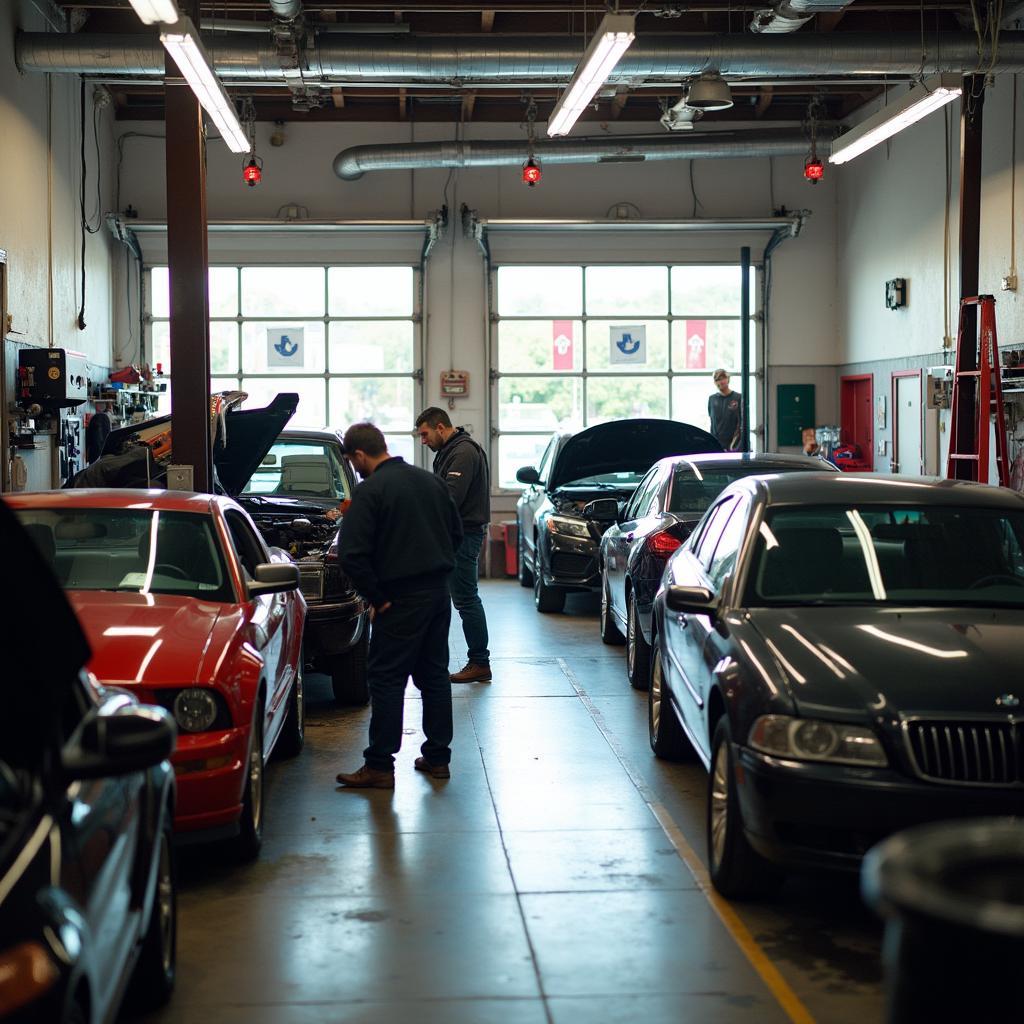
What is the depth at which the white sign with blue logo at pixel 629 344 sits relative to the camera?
2014 cm

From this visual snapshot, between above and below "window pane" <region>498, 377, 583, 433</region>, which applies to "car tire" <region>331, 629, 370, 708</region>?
below

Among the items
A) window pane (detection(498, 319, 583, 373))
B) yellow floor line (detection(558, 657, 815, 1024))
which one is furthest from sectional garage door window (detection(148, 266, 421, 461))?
yellow floor line (detection(558, 657, 815, 1024))

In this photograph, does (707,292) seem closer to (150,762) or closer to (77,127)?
(77,127)

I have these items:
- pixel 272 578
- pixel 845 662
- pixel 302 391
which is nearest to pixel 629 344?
pixel 302 391

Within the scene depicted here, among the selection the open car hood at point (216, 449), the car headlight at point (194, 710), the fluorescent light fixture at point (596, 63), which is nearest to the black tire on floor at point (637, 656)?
the open car hood at point (216, 449)

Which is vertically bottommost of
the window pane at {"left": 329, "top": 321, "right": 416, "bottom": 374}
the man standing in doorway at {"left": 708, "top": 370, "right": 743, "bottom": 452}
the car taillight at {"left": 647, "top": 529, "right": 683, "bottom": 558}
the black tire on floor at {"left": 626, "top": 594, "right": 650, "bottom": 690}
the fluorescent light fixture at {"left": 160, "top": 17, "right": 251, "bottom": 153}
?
the black tire on floor at {"left": 626, "top": 594, "right": 650, "bottom": 690}

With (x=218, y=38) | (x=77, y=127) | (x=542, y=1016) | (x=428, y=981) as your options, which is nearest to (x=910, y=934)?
(x=542, y=1016)

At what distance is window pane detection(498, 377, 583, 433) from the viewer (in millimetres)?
20125

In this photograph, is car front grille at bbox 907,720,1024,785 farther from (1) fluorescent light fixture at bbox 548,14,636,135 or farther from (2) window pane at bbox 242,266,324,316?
(2) window pane at bbox 242,266,324,316

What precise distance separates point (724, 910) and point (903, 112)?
30.9ft

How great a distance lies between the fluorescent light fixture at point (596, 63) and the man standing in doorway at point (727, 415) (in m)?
6.33

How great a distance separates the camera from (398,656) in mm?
6582

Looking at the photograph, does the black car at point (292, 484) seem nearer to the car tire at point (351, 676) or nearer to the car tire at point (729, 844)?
the car tire at point (351, 676)

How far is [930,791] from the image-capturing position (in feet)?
14.0
